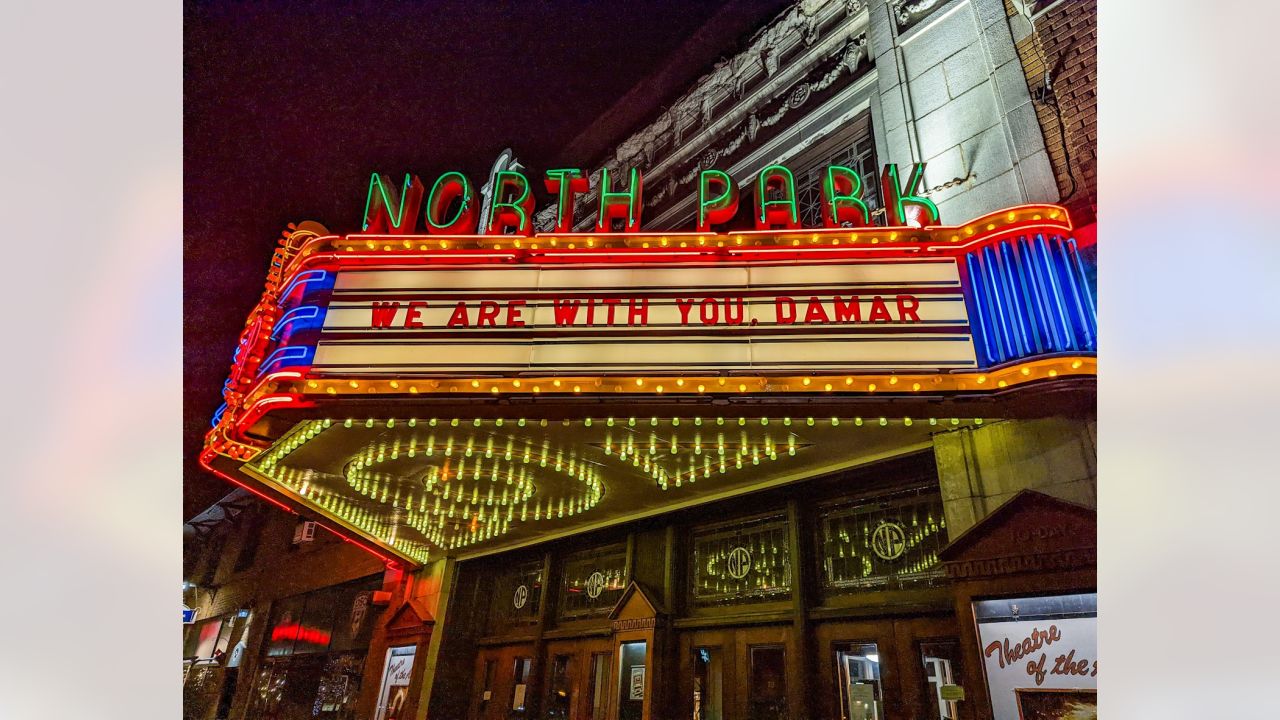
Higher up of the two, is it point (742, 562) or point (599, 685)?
point (742, 562)

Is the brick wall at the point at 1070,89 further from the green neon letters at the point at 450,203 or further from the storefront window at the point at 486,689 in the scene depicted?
the storefront window at the point at 486,689

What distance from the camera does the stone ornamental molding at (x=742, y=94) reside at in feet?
38.1

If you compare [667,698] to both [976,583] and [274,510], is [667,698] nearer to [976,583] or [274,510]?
[976,583]

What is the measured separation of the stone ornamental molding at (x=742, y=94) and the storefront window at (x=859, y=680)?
30.6ft

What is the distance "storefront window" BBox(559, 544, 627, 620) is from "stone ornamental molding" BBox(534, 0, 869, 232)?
7.95 metres

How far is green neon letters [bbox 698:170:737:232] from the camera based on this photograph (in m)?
7.82

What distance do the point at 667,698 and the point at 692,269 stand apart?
632 cm

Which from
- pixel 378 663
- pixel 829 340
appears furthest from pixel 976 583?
pixel 378 663

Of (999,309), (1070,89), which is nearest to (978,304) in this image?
(999,309)

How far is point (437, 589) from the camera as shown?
13.2 metres

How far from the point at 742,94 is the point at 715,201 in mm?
6715

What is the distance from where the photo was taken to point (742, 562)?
31.0ft

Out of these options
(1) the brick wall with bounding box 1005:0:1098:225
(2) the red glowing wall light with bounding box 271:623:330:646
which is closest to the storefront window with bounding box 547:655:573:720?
(2) the red glowing wall light with bounding box 271:623:330:646

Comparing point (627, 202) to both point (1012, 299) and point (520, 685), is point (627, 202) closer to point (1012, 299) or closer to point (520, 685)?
point (1012, 299)
